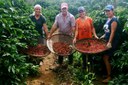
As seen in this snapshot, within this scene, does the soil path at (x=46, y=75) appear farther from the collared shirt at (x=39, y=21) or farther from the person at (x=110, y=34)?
the person at (x=110, y=34)

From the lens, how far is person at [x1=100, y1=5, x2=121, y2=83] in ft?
21.9

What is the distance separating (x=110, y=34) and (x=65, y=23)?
154 cm

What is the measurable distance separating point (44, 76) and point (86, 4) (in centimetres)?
1320

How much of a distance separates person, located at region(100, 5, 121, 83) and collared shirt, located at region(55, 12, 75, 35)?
117cm

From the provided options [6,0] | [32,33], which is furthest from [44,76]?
[6,0]

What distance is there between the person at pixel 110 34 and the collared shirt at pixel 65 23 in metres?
1.17

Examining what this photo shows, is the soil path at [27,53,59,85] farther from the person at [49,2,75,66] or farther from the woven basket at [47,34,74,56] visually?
the person at [49,2,75,66]

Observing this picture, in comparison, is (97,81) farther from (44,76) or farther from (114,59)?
(44,76)

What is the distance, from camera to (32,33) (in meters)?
7.81

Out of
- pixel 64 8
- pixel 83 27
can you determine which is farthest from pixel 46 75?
pixel 64 8

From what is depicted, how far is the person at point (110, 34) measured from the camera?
6683mm

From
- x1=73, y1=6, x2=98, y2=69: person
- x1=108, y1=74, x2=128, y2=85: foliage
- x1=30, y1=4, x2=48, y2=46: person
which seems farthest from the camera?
x1=30, y1=4, x2=48, y2=46: person

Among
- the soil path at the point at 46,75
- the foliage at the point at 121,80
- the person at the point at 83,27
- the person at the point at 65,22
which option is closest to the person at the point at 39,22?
the person at the point at 65,22

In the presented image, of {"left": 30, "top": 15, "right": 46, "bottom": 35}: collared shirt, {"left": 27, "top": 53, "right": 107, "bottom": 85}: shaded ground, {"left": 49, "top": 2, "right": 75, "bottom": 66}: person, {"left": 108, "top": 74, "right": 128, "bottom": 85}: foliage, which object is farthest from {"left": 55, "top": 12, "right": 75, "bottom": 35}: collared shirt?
{"left": 108, "top": 74, "right": 128, "bottom": 85}: foliage
